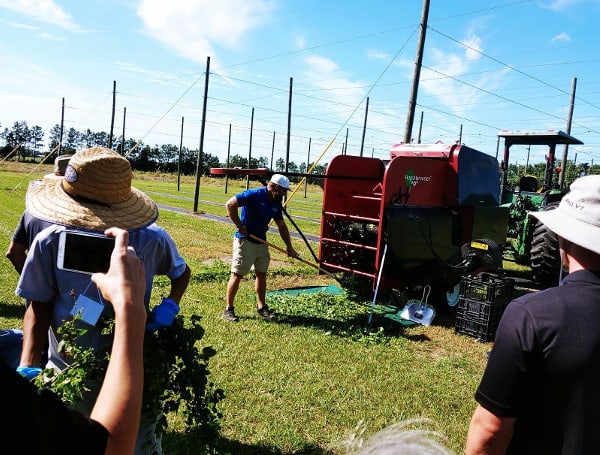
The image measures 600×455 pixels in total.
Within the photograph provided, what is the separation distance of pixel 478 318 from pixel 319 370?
8.29ft

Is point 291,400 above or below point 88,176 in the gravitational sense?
below

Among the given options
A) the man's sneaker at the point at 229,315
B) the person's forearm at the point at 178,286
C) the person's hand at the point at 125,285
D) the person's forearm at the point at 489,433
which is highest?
the person's hand at the point at 125,285

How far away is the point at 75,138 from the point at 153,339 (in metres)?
126

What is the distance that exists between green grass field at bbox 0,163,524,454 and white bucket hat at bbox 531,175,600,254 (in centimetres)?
257

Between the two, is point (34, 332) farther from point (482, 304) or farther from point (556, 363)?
point (482, 304)

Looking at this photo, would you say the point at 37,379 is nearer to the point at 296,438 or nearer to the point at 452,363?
the point at 296,438

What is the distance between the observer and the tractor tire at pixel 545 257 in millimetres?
8805

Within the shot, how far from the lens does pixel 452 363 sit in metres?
5.37

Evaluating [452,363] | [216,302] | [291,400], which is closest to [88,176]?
[291,400]

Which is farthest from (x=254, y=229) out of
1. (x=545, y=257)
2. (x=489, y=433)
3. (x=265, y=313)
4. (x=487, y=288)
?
(x=545, y=257)

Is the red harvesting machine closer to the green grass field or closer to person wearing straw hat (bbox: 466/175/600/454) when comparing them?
the green grass field

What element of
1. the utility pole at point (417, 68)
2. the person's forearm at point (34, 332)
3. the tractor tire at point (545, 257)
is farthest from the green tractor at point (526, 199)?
the person's forearm at point (34, 332)

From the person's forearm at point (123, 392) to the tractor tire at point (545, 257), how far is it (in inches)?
358

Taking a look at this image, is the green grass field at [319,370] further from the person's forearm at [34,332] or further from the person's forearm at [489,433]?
the person's forearm at [489,433]
